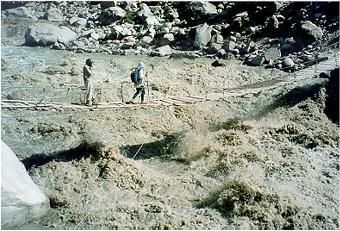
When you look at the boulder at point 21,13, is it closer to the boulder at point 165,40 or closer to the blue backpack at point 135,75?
the boulder at point 165,40

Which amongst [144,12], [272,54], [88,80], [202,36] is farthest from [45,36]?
[272,54]

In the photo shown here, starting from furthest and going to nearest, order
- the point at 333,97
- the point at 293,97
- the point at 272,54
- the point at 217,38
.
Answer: the point at 217,38
the point at 272,54
the point at 293,97
the point at 333,97

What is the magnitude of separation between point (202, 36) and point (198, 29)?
427 millimetres

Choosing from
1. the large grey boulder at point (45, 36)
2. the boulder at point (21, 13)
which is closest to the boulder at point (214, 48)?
the large grey boulder at point (45, 36)

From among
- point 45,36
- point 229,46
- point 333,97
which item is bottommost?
point 333,97

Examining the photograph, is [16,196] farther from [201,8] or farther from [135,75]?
[201,8]

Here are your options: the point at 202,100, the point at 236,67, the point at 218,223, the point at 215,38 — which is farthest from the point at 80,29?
the point at 218,223

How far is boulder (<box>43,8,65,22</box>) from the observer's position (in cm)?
2272

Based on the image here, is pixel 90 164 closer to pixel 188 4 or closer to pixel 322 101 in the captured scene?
pixel 322 101

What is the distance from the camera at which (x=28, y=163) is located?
10.6m

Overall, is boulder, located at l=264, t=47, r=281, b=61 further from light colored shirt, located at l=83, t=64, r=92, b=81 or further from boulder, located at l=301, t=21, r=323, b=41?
light colored shirt, located at l=83, t=64, r=92, b=81

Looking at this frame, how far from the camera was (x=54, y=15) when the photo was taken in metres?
22.9

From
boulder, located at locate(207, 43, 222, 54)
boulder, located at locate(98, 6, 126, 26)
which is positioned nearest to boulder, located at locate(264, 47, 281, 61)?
boulder, located at locate(207, 43, 222, 54)

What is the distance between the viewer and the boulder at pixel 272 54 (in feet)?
57.5
